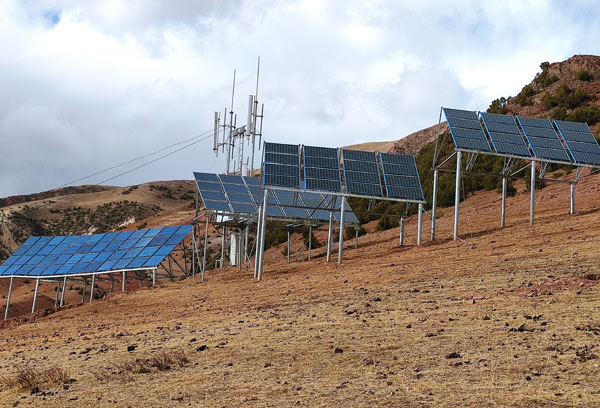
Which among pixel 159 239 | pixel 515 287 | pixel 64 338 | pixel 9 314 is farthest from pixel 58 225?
pixel 515 287

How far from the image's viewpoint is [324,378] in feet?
38.9

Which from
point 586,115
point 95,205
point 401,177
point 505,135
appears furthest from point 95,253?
point 95,205

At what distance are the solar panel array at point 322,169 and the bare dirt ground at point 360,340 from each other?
575 cm

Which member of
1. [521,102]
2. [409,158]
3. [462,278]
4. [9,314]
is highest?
[521,102]

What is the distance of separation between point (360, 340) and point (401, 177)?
22.2m

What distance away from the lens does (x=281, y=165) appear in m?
33.9

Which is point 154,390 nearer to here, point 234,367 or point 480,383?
point 234,367

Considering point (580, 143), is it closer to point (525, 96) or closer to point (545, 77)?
point (525, 96)

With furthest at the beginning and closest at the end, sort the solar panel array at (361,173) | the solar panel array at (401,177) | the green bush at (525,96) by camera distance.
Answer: the green bush at (525,96)
the solar panel array at (401,177)
the solar panel array at (361,173)

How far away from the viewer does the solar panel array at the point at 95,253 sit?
4038cm

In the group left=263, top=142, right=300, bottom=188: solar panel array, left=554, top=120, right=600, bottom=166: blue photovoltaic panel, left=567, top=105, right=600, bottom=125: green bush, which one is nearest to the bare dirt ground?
left=263, top=142, right=300, bottom=188: solar panel array

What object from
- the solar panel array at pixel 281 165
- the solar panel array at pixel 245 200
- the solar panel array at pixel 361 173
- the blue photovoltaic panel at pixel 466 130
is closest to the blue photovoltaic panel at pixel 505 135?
the blue photovoltaic panel at pixel 466 130

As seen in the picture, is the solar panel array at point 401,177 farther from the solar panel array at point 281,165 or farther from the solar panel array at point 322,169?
the solar panel array at point 281,165

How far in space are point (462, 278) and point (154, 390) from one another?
12.1m
